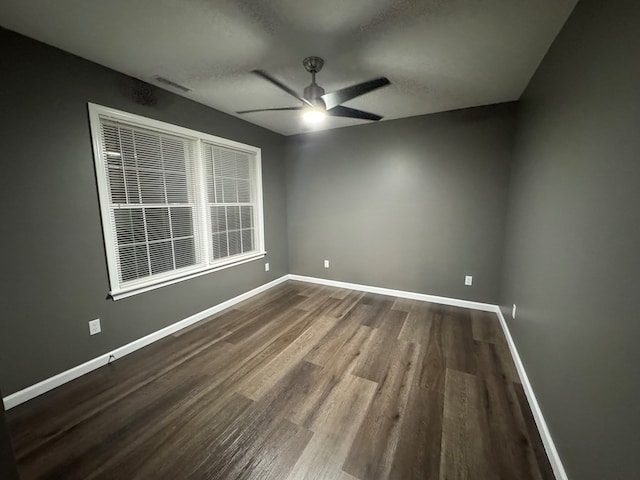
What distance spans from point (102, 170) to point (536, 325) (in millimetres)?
3505

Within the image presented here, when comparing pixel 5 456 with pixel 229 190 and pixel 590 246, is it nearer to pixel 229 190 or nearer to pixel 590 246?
pixel 590 246

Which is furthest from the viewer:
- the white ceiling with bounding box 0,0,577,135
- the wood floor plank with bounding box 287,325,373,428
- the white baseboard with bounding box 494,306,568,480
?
the wood floor plank with bounding box 287,325,373,428

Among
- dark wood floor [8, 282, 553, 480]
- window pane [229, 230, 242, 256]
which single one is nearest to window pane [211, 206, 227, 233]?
window pane [229, 230, 242, 256]

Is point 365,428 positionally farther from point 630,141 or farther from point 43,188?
point 43,188

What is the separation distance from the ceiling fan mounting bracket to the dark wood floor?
2.42 metres

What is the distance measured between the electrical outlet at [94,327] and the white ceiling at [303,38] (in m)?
2.08

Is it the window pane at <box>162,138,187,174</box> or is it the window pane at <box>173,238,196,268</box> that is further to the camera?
the window pane at <box>173,238,196,268</box>

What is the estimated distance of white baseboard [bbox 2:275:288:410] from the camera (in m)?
1.79

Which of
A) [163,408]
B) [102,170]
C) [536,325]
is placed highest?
[102,170]

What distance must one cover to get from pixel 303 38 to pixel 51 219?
2.21 m

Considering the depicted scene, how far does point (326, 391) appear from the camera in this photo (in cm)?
190

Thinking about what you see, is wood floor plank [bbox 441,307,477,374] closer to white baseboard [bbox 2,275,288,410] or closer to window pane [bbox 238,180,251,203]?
white baseboard [bbox 2,275,288,410]

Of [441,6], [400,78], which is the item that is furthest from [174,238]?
[441,6]

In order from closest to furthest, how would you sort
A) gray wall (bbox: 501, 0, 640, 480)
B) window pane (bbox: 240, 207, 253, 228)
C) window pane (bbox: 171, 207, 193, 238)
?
gray wall (bbox: 501, 0, 640, 480)
window pane (bbox: 171, 207, 193, 238)
window pane (bbox: 240, 207, 253, 228)
